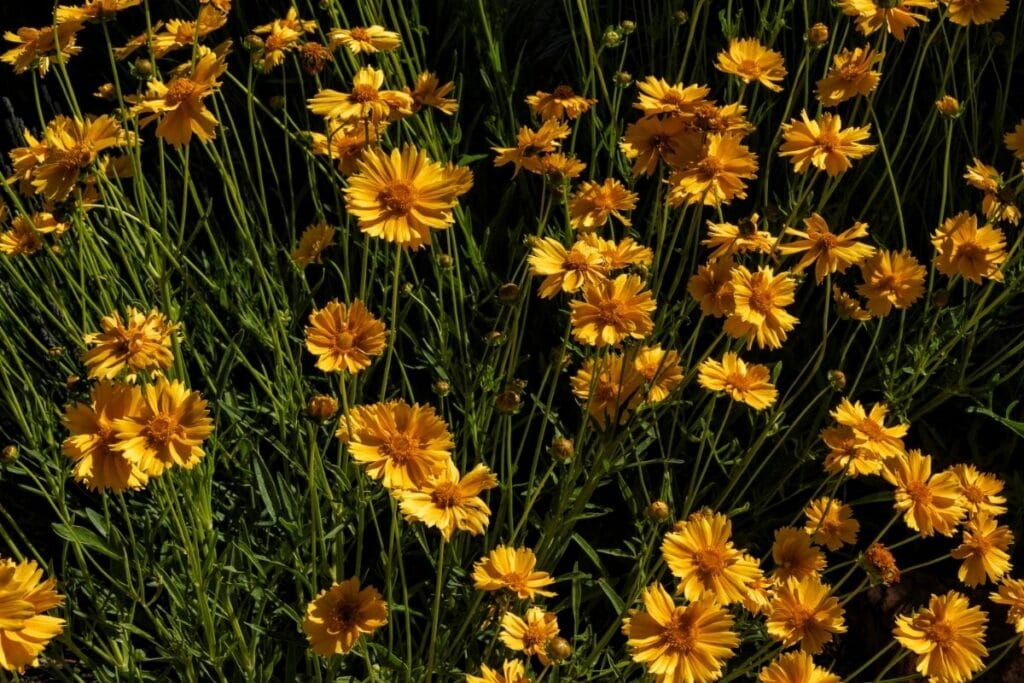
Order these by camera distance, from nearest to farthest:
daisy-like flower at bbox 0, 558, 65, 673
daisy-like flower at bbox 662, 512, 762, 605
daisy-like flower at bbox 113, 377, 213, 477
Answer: daisy-like flower at bbox 0, 558, 65, 673 → daisy-like flower at bbox 113, 377, 213, 477 → daisy-like flower at bbox 662, 512, 762, 605

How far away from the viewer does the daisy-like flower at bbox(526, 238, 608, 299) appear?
1.36 metres

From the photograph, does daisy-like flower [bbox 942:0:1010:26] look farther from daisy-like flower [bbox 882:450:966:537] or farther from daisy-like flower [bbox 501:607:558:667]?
daisy-like flower [bbox 501:607:558:667]

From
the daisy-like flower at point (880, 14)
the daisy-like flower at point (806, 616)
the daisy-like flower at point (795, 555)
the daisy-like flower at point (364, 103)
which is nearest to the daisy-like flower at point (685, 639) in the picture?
the daisy-like flower at point (806, 616)

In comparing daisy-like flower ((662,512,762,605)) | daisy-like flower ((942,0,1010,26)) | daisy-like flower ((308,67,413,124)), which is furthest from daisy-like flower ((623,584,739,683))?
daisy-like flower ((942,0,1010,26))

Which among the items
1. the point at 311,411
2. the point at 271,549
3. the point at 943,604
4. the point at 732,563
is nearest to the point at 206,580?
the point at 311,411

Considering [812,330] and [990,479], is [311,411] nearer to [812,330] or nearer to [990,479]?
[990,479]

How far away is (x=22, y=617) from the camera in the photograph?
96cm

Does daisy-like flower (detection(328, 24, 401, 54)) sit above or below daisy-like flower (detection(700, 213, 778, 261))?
above

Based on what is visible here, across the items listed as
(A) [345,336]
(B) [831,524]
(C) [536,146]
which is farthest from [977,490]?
(A) [345,336]

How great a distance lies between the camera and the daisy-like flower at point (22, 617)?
947mm

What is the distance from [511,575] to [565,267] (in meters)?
0.43

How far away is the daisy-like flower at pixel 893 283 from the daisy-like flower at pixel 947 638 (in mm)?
452

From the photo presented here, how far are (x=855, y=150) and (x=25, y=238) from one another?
4.46ft

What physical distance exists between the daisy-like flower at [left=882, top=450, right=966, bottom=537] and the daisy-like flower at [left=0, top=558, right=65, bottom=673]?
1062mm
